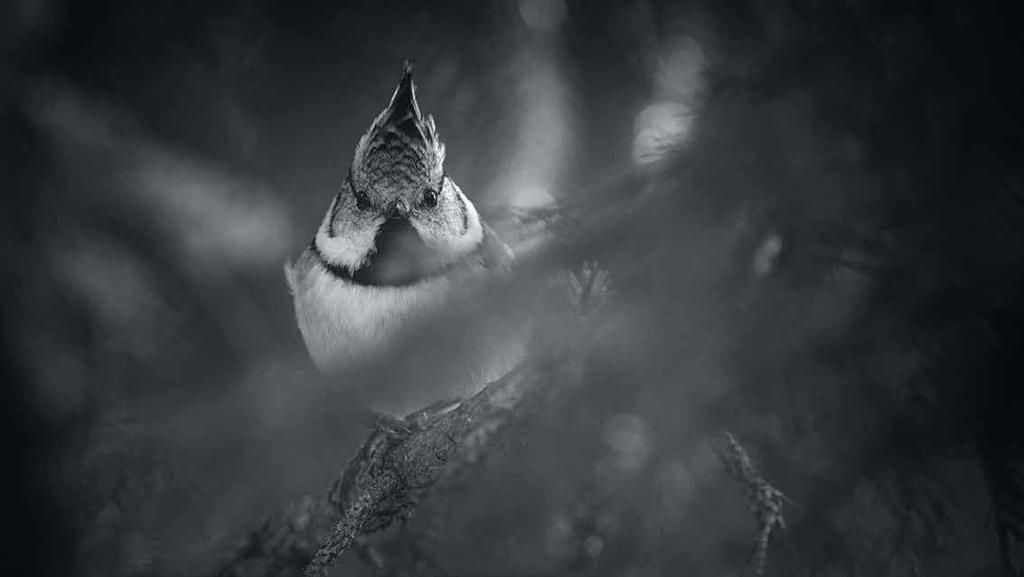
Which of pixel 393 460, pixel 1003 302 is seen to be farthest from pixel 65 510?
pixel 1003 302

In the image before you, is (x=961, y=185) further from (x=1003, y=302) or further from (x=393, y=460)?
(x=393, y=460)

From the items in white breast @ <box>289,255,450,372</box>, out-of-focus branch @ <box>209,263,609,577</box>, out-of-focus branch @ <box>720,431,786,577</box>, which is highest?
white breast @ <box>289,255,450,372</box>

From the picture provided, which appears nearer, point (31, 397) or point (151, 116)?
point (31, 397)

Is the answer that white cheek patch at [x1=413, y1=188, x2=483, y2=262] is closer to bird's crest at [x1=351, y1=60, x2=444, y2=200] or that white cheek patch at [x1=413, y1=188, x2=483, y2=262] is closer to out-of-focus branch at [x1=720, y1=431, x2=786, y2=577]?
bird's crest at [x1=351, y1=60, x2=444, y2=200]

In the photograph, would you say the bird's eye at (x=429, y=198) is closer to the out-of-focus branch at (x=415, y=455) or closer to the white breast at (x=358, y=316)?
the white breast at (x=358, y=316)

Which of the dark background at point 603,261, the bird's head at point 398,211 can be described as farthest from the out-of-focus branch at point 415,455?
the bird's head at point 398,211

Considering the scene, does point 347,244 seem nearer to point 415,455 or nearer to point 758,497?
point 415,455

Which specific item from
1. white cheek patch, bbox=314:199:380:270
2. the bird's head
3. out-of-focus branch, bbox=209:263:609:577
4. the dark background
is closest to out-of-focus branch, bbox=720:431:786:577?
the dark background

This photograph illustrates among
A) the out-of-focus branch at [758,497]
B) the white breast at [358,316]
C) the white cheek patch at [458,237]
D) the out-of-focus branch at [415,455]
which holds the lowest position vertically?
the out-of-focus branch at [758,497]
